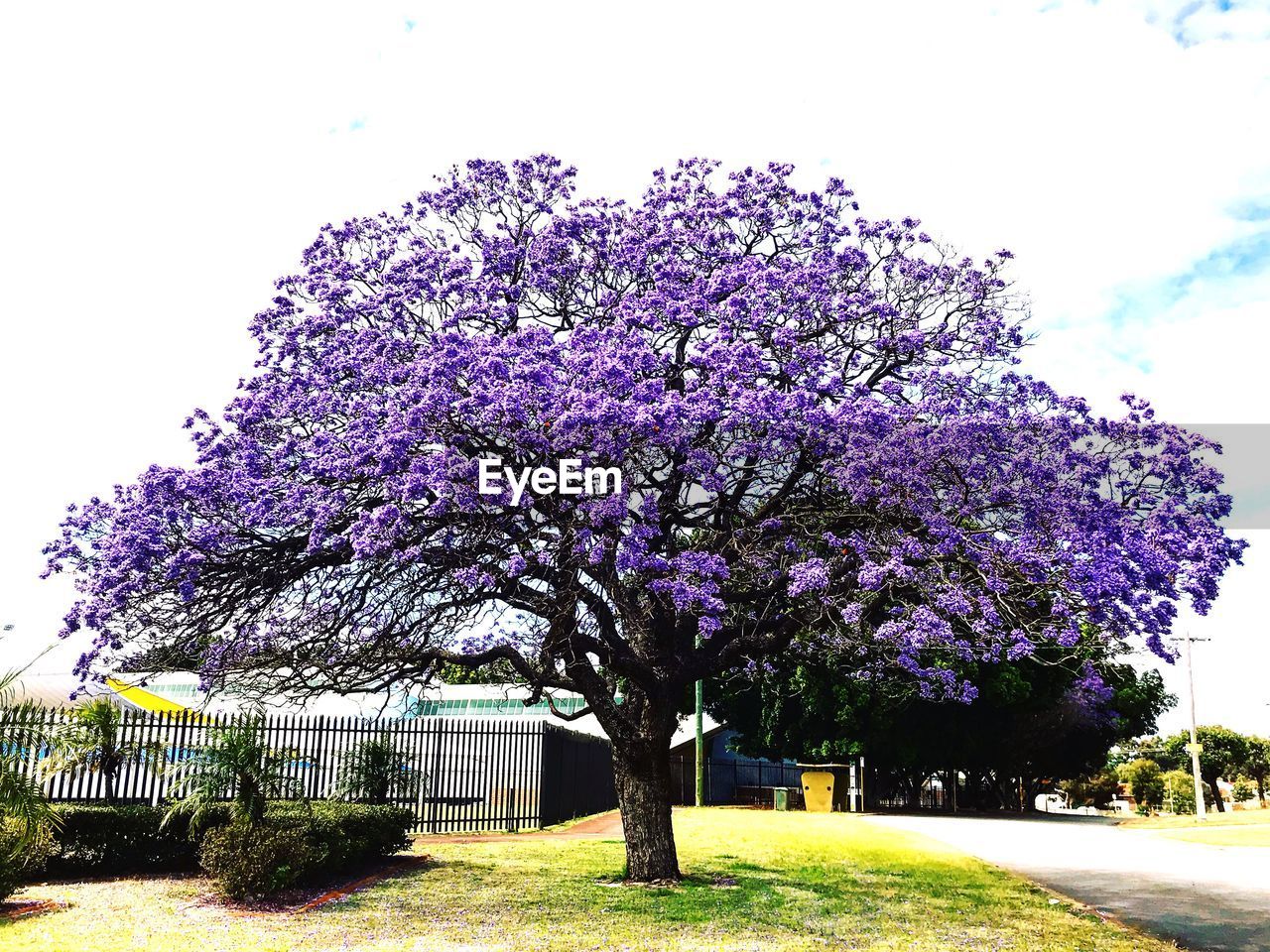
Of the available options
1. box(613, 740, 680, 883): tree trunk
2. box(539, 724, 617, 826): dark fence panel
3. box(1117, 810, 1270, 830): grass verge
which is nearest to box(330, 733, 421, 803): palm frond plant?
box(539, 724, 617, 826): dark fence panel

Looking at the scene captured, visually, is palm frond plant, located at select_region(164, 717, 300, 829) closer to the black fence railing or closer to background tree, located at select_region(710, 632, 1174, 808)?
background tree, located at select_region(710, 632, 1174, 808)

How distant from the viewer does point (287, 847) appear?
11500 millimetres

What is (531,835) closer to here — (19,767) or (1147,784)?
(19,767)

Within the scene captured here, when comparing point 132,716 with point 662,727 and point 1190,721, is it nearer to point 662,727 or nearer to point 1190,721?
point 662,727

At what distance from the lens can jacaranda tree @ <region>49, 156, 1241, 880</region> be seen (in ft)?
34.5

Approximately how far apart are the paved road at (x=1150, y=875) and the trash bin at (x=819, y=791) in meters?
5.51

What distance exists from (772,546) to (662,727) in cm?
293

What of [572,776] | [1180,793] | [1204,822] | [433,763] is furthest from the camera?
[1180,793]

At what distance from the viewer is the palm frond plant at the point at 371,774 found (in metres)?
17.4

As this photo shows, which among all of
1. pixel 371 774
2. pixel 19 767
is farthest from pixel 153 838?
pixel 371 774

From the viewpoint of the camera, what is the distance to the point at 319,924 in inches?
394

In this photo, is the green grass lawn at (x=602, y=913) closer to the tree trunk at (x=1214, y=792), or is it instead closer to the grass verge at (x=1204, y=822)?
the grass verge at (x=1204, y=822)

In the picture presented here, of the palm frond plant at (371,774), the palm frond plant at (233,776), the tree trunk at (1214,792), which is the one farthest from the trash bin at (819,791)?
the tree trunk at (1214,792)

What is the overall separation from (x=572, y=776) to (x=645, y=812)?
39.7ft
